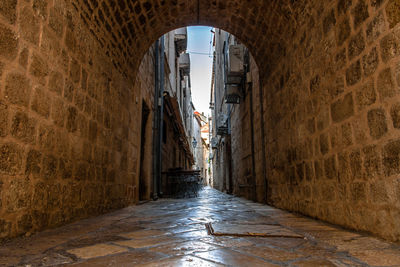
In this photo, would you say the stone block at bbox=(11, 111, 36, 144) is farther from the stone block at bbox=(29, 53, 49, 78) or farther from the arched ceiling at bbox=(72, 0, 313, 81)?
the arched ceiling at bbox=(72, 0, 313, 81)

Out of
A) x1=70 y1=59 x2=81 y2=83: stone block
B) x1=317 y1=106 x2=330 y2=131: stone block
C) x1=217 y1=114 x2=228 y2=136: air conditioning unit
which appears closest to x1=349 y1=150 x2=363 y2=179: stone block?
x1=317 y1=106 x2=330 y2=131: stone block

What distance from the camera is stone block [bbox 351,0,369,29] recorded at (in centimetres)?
216

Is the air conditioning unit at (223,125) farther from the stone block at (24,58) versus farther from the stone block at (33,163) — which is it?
the stone block at (24,58)

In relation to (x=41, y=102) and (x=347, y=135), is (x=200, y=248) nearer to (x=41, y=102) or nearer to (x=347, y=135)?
(x=347, y=135)

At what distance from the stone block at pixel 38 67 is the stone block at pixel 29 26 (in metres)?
0.14

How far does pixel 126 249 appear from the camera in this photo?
181 centimetres

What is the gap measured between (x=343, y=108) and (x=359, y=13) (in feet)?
2.73

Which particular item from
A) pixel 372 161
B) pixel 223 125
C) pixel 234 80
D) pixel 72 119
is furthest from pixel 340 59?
pixel 223 125

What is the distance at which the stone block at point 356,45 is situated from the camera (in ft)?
7.29

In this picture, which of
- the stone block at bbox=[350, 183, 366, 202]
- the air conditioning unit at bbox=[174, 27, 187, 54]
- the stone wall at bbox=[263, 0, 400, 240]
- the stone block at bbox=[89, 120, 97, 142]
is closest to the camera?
the stone wall at bbox=[263, 0, 400, 240]

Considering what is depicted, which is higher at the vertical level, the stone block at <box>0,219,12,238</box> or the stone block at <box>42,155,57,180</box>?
the stone block at <box>42,155,57,180</box>

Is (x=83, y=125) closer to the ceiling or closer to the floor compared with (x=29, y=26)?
closer to the floor

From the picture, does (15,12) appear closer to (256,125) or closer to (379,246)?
(379,246)

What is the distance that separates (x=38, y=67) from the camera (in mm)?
2408
